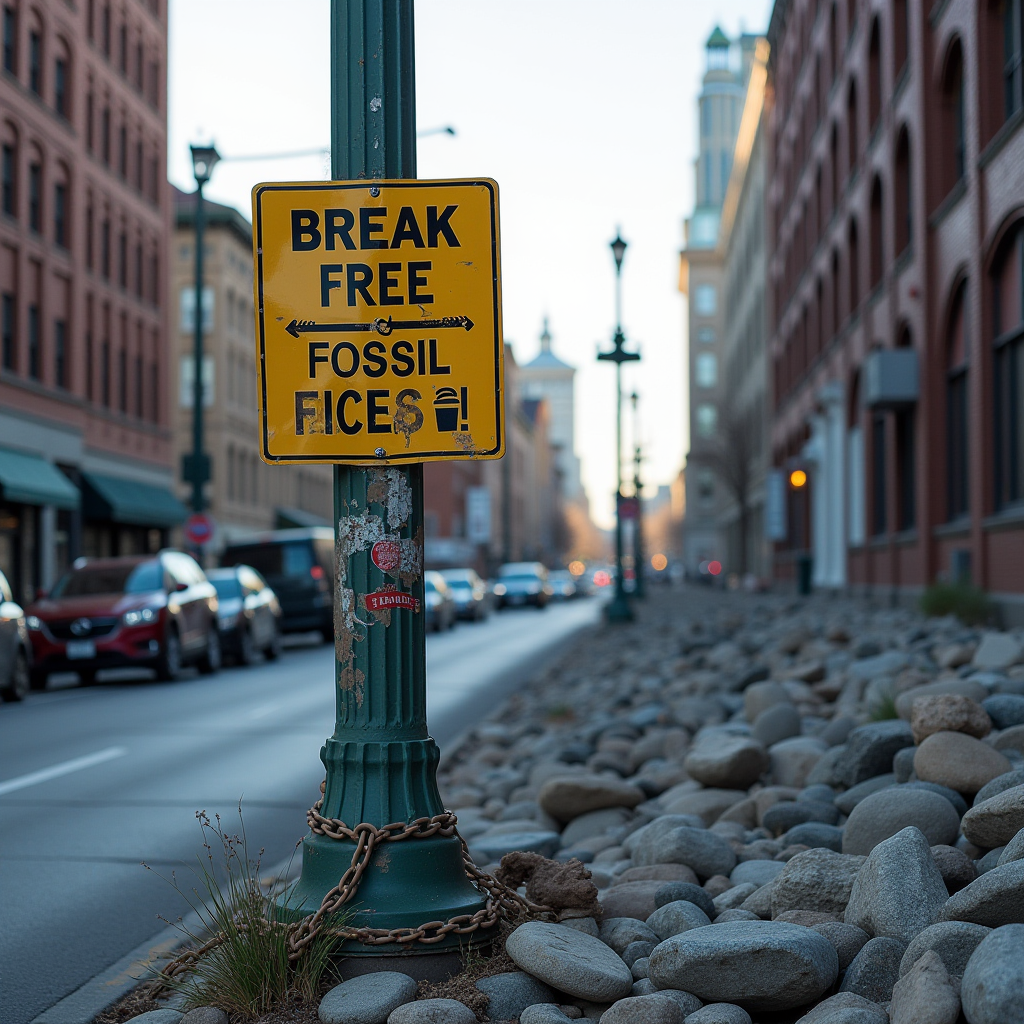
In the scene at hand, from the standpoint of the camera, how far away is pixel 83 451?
39.1 metres

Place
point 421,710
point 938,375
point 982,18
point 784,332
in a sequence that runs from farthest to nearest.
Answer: point 784,332 → point 938,375 → point 982,18 → point 421,710

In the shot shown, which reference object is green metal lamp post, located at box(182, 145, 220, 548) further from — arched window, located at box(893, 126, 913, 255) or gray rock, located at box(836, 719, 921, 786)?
gray rock, located at box(836, 719, 921, 786)

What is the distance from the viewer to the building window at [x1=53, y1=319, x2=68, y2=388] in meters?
38.0

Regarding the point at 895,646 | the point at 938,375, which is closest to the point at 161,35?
the point at 938,375

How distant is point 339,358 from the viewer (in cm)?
452

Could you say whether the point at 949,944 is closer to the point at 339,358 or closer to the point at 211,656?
the point at 339,358

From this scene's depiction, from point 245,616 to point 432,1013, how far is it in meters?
20.2

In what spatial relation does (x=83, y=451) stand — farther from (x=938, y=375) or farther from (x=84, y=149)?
(x=938, y=375)

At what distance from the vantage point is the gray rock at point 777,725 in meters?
8.91

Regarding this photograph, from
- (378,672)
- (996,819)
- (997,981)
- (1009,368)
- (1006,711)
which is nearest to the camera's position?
(997,981)

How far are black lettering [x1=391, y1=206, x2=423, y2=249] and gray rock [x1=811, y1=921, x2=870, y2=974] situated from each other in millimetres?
2474

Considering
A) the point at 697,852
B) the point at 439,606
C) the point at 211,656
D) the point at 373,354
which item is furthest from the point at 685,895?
the point at 439,606

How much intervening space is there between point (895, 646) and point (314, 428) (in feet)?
32.3

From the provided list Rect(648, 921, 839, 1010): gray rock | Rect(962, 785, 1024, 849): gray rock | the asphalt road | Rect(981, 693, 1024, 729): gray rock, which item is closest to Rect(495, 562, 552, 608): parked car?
the asphalt road
